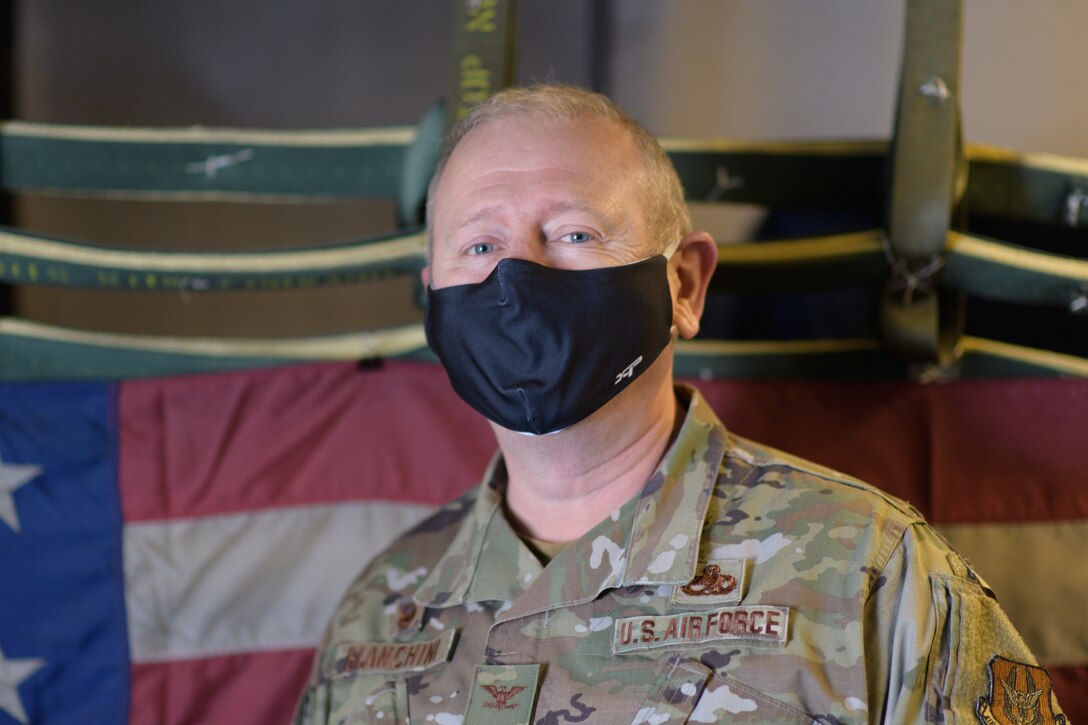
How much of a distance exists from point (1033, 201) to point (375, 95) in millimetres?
1384

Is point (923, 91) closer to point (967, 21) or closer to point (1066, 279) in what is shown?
Result: point (1066, 279)

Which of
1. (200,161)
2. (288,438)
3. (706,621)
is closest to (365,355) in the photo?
(288,438)

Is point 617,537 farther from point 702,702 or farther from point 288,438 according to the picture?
point 288,438

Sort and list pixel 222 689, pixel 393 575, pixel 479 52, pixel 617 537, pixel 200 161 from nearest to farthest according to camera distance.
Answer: pixel 617 537
pixel 393 575
pixel 479 52
pixel 222 689
pixel 200 161

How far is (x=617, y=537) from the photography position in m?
1.49

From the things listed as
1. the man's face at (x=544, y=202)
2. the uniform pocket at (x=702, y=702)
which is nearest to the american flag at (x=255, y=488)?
the man's face at (x=544, y=202)

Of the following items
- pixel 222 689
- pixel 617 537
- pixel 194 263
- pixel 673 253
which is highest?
pixel 673 253

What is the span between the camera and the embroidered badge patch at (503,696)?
4.65 ft

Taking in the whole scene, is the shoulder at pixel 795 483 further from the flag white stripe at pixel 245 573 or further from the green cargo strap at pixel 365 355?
the flag white stripe at pixel 245 573

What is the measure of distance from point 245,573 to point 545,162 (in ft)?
3.03

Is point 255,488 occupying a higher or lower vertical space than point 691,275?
lower

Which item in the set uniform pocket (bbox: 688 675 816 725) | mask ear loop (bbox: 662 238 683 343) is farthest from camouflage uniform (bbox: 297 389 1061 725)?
mask ear loop (bbox: 662 238 683 343)

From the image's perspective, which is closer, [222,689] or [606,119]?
[606,119]

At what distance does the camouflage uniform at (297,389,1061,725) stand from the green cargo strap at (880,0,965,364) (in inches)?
17.9
